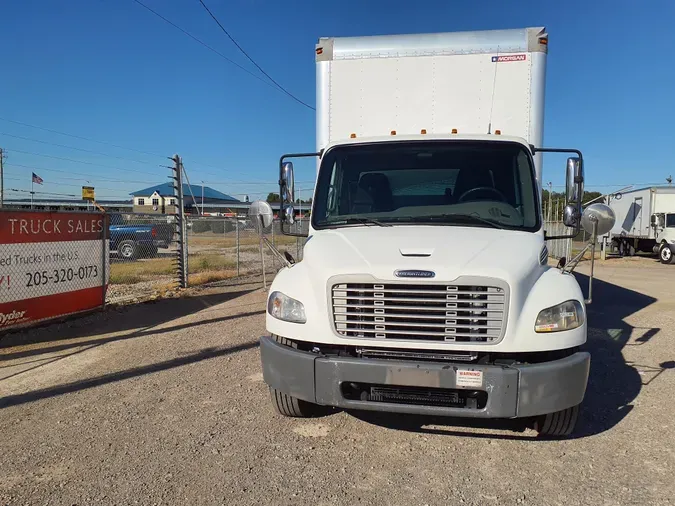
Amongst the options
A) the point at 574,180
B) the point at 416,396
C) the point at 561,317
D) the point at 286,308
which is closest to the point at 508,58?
the point at 574,180

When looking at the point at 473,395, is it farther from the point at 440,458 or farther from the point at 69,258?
the point at 69,258

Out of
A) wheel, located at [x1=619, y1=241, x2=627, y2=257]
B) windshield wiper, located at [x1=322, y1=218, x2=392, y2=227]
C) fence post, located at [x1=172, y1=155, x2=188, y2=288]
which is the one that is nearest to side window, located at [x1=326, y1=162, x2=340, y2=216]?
windshield wiper, located at [x1=322, y1=218, x2=392, y2=227]

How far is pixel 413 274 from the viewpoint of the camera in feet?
11.5

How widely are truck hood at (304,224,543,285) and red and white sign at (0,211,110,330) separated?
191 inches

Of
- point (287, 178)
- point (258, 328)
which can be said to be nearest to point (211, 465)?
point (287, 178)

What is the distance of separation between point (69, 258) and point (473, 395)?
22.3 ft

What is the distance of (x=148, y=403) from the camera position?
15.3 feet

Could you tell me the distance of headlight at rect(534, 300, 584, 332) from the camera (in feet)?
11.3

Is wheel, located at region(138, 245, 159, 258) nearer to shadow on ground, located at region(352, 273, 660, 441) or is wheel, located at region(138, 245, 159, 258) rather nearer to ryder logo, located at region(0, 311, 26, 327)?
ryder logo, located at region(0, 311, 26, 327)

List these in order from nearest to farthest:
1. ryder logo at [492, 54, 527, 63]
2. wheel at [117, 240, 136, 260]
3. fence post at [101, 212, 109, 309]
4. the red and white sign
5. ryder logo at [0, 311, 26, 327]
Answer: ryder logo at [492, 54, 527, 63], ryder logo at [0, 311, 26, 327], the red and white sign, fence post at [101, 212, 109, 309], wheel at [117, 240, 136, 260]

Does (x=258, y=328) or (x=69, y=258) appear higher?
(x=69, y=258)

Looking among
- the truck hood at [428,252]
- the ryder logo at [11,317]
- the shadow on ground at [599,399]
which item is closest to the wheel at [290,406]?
the shadow on ground at [599,399]

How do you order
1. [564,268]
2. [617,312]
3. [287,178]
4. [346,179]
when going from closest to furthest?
[564,268], [346,179], [287,178], [617,312]

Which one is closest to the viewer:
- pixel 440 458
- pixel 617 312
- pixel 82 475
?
pixel 82 475
